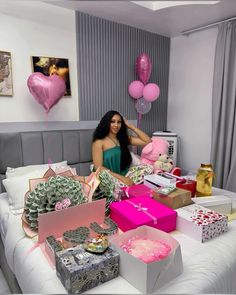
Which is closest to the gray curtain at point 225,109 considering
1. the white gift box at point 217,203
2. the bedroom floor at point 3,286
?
the white gift box at point 217,203

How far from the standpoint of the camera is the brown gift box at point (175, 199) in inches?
52.9

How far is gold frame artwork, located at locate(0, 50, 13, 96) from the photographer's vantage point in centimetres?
209

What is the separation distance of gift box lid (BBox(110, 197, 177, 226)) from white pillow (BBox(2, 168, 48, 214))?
742 mm

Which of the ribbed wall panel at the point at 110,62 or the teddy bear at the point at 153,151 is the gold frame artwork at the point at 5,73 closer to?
the ribbed wall panel at the point at 110,62

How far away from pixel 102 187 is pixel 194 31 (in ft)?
8.55

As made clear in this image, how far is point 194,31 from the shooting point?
118 inches

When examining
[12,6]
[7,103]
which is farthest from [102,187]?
[12,6]

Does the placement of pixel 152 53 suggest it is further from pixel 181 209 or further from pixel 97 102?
pixel 181 209

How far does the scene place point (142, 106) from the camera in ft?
10.0

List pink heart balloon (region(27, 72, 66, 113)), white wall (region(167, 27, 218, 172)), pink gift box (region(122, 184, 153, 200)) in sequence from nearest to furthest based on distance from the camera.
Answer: pink gift box (region(122, 184, 153, 200)) < pink heart balloon (region(27, 72, 66, 113)) < white wall (region(167, 27, 218, 172))

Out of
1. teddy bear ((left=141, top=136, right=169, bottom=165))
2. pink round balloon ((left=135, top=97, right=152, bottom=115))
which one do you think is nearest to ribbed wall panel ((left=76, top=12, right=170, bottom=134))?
pink round balloon ((left=135, top=97, right=152, bottom=115))

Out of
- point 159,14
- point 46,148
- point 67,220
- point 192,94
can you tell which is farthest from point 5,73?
point 192,94

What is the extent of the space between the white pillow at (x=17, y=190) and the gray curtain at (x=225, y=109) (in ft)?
6.96

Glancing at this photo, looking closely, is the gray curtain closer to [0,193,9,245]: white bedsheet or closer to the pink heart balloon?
the pink heart balloon
